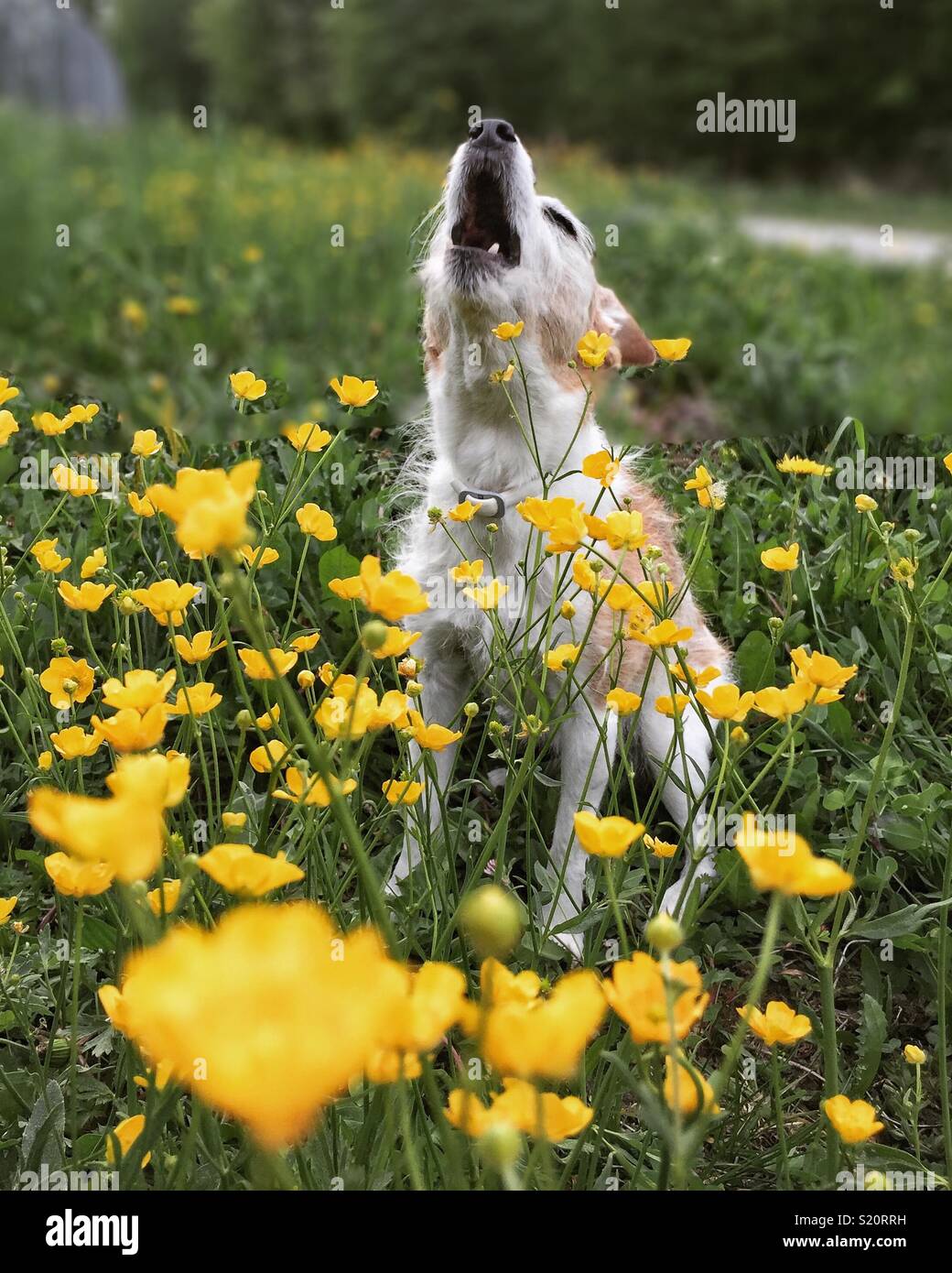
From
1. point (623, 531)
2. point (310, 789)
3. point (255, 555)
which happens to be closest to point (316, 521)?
point (255, 555)

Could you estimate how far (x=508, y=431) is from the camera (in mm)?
2623

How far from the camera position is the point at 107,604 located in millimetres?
2668

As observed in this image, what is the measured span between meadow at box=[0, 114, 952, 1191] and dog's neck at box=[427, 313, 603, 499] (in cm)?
17

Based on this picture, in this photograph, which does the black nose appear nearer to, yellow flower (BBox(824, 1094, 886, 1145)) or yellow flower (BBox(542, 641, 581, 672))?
yellow flower (BBox(542, 641, 581, 672))

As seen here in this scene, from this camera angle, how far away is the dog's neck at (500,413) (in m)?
2.58

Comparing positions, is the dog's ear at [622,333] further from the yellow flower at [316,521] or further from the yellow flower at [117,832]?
the yellow flower at [117,832]

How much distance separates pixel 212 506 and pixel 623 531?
2.34 feet

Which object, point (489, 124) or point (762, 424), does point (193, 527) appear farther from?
point (762, 424)

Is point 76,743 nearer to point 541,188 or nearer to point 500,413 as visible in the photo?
point 500,413

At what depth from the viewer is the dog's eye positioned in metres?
2.77

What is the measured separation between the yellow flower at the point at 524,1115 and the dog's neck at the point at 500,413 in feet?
5.53

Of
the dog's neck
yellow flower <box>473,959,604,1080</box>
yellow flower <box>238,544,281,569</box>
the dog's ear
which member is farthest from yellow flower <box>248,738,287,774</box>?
the dog's ear

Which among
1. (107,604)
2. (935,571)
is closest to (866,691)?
(935,571)

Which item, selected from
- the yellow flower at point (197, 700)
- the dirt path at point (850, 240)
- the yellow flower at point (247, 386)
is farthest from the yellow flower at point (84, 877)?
the dirt path at point (850, 240)
